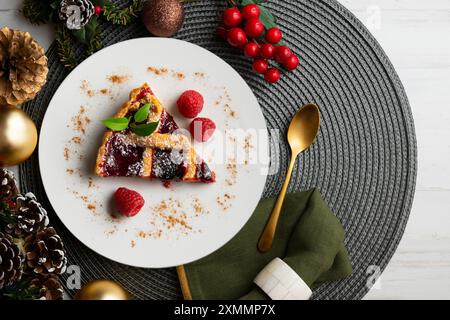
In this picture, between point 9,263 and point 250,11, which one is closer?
point 9,263

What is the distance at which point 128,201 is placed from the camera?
1.56 m

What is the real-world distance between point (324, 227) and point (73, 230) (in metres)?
0.69

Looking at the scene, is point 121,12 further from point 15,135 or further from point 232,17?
point 15,135

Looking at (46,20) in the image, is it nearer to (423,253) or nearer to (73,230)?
(73,230)

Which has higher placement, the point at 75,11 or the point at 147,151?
the point at 75,11

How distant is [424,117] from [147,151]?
83cm

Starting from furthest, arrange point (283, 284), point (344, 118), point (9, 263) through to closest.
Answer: point (344, 118)
point (283, 284)
point (9, 263)

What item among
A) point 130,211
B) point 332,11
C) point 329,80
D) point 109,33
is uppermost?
point 332,11

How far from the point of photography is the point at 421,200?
174 cm

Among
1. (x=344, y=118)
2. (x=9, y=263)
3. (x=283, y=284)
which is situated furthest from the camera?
(x=344, y=118)

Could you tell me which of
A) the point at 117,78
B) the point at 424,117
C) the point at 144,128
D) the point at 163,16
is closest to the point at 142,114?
the point at 144,128

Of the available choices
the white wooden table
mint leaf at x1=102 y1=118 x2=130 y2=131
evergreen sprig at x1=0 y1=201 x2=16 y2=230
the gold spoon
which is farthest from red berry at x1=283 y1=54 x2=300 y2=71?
evergreen sprig at x1=0 y1=201 x2=16 y2=230

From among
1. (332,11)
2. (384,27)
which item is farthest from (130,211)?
(384,27)

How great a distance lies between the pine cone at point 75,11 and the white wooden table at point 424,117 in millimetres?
746
